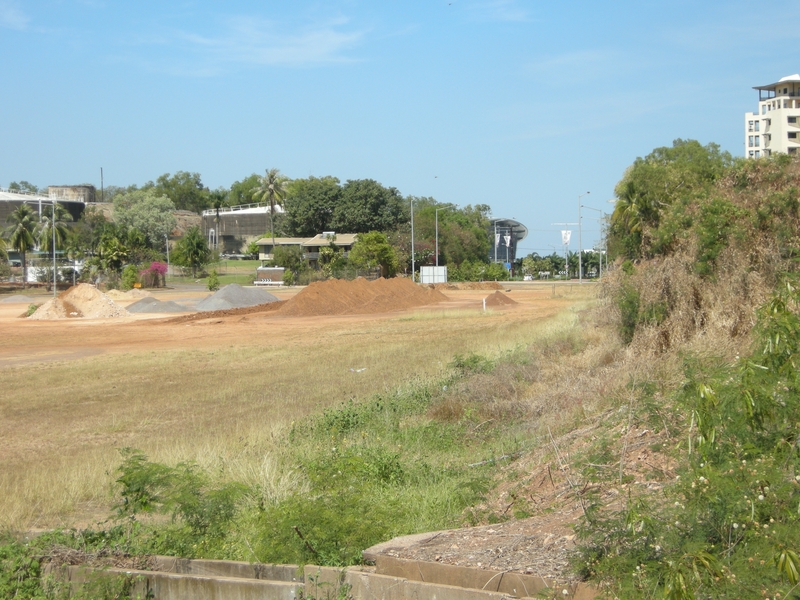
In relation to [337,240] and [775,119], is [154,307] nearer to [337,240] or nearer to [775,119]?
[337,240]

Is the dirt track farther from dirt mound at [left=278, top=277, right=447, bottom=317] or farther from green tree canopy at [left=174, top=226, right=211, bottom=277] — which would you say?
green tree canopy at [left=174, top=226, right=211, bottom=277]

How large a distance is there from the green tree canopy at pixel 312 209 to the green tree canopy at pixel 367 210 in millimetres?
1623

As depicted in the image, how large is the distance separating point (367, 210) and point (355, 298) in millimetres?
54721

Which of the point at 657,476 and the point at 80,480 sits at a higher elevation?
the point at 657,476

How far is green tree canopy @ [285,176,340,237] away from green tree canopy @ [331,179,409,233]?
1.62 m

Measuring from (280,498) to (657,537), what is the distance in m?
4.45

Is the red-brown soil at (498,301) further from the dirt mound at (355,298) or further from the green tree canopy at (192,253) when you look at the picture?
the green tree canopy at (192,253)

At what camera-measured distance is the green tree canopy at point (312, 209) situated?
369 feet

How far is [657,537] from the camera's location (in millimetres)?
4645

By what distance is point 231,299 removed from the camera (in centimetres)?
5644

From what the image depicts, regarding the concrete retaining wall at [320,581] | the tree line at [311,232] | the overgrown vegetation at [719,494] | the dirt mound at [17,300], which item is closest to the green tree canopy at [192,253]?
the tree line at [311,232]

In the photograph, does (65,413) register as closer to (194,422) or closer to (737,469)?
(194,422)

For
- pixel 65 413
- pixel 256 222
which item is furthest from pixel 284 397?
pixel 256 222

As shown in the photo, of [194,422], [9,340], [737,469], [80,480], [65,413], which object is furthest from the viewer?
[9,340]
